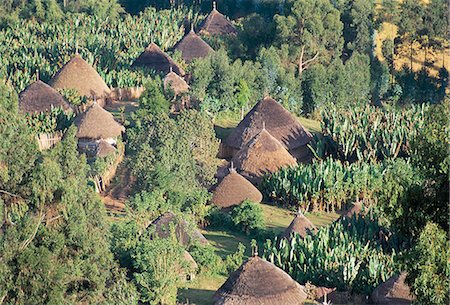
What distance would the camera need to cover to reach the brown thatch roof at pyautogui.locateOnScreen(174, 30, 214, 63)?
159 feet

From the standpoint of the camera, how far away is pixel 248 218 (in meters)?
31.1

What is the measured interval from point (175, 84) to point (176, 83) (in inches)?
5.3

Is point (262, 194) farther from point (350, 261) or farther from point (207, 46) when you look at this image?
point (207, 46)

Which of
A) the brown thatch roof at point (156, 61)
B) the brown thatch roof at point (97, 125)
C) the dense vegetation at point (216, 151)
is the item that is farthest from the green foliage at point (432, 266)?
the brown thatch roof at point (156, 61)

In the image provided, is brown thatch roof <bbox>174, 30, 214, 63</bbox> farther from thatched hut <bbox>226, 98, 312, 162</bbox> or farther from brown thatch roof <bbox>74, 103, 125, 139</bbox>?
brown thatch roof <bbox>74, 103, 125, 139</bbox>

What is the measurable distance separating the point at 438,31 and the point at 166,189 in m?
23.8

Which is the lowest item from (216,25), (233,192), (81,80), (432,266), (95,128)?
(216,25)

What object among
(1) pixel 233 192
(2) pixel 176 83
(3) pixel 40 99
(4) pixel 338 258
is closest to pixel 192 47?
(2) pixel 176 83

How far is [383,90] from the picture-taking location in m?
48.8

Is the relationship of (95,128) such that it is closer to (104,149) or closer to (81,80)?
(104,149)

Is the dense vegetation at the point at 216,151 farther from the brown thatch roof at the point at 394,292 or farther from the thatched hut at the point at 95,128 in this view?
the brown thatch roof at the point at 394,292

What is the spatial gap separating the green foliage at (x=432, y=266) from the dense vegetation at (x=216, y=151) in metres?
0.02

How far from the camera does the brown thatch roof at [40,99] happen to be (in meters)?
38.5

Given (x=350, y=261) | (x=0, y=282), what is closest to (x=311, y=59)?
(x=350, y=261)
